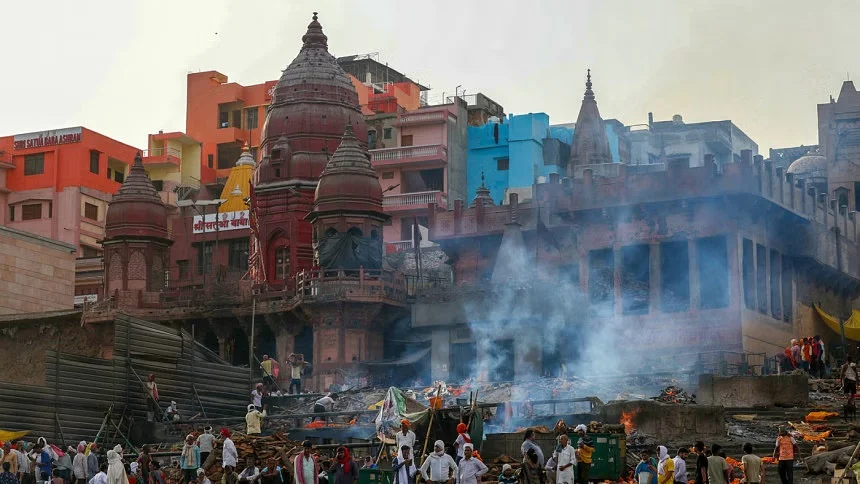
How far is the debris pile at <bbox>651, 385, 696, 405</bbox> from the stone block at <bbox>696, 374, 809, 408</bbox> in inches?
51.3

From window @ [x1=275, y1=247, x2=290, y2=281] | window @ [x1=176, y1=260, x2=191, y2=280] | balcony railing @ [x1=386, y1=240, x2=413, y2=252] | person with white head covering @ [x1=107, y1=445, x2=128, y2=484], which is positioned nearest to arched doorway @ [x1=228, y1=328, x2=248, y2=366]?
window @ [x1=275, y1=247, x2=290, y2=281]

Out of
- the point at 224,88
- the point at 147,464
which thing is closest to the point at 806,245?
the point at 147,464

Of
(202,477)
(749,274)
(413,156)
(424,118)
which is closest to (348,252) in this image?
(749,274)

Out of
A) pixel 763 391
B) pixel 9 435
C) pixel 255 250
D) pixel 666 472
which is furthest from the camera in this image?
pixel 255 250

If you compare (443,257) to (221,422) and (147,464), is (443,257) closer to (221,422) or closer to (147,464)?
(221,422)

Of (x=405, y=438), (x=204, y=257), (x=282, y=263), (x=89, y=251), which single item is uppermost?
(x=89, y=251)

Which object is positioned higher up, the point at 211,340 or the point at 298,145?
the point at 298,145

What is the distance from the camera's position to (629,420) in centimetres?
3688

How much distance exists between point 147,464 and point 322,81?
111 feet

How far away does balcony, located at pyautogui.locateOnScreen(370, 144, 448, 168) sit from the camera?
72.9 metres

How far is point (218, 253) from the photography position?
72.7 m

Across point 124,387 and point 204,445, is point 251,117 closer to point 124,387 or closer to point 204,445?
point 124,387

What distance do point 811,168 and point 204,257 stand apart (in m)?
25.3

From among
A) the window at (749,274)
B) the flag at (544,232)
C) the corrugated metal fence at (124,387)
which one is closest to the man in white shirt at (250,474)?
the corrugated metal fence at (124,387)
